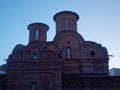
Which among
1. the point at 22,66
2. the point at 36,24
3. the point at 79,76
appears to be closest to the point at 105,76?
the point at 79,76

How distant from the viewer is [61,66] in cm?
1922

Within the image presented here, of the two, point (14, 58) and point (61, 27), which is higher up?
point (61, 27)

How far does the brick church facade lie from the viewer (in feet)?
59.8

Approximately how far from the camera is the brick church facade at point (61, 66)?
59.8 feet

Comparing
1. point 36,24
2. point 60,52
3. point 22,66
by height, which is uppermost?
point 36,24

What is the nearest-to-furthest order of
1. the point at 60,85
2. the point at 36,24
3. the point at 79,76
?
the point at 60,85
the point at 79,76
the point at 36,24

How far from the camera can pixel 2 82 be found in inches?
771

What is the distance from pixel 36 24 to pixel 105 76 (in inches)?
345

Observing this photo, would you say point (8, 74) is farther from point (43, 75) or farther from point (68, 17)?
point (68, 17)

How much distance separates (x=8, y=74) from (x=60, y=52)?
5.80 meters

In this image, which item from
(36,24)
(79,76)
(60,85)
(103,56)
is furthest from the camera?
(36,24)

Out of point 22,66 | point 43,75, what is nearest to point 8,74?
point 22,66

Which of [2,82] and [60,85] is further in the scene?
[2,82]

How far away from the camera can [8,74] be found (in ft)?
60.3
